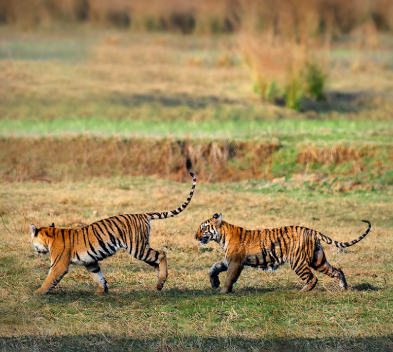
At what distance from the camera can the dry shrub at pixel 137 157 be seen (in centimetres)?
1545

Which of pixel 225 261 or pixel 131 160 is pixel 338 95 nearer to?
pixel 131 160

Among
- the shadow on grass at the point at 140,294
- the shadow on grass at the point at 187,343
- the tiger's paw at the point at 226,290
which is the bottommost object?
the shadow on grass at the point at 140,294

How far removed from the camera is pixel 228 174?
15.5 metres

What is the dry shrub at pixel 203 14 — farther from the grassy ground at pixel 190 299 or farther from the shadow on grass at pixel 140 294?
the shadow on grass at pixel 140 294

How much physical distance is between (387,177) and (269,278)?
7260 millimetres

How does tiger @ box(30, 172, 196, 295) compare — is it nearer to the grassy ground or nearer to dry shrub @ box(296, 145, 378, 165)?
the grassy ground

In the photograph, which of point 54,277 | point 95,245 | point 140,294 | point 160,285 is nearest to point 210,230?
point 160,285

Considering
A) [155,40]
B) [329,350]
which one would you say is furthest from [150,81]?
[329,350]

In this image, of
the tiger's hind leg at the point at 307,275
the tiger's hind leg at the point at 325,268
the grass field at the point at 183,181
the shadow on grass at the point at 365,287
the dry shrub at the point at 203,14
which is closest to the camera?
the grass field at the point at 183,181

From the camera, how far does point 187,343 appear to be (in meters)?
6.20

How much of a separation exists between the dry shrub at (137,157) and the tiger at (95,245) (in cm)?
779

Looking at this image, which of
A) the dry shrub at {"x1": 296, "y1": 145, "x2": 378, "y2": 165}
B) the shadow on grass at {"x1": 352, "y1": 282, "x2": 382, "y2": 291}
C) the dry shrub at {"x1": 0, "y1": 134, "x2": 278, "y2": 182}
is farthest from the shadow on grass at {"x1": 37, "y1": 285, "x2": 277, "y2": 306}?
the dry shrub at {"x1": 296, "y1": 145, "x2": 378, "y2": 165}

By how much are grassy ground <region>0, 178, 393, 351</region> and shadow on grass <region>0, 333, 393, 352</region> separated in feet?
0.03

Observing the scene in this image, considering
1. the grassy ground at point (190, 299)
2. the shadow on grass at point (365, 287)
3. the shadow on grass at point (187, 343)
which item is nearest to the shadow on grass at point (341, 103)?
the grassy ground at point (190, 299)
